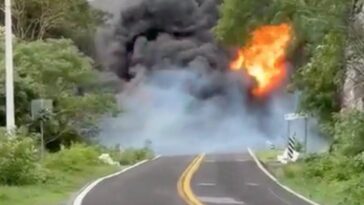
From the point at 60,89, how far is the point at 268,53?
15.3 m

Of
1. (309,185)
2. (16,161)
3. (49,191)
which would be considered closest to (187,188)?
(49,191)

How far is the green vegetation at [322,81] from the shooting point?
928 inches

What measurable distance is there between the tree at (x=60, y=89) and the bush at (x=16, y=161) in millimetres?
12138

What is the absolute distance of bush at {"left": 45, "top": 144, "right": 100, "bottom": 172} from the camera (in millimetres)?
33531

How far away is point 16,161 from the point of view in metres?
25.7

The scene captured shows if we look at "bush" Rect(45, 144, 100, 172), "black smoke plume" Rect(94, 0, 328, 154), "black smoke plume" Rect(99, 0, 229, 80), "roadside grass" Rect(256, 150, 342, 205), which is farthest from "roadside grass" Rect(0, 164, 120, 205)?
"black smoke plume" Rect(99, 0, 229, 80)

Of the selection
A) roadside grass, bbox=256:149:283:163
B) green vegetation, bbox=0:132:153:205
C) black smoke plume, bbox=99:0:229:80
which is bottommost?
roadside grass, bbox=256:149:283:163

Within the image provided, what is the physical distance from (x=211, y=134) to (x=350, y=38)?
58276 millimetres

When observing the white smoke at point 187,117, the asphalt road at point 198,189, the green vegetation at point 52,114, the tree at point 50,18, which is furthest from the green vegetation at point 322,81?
the white smoke at point 187,117

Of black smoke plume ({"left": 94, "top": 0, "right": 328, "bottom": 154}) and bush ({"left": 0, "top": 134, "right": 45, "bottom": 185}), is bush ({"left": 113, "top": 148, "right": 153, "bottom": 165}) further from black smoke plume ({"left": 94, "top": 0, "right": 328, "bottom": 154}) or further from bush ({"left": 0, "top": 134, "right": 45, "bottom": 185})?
black smoke plume ({"left": 94, "top": 0, "right": 328, "bottom": 154})

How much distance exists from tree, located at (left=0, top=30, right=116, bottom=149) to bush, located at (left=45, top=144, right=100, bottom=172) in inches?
99.4

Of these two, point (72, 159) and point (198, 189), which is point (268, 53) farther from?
point (198, 189)

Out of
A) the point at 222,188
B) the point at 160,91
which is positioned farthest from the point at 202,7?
the point at 222,188

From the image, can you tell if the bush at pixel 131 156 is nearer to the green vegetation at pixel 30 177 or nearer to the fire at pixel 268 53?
the fire at pixel 268 53
